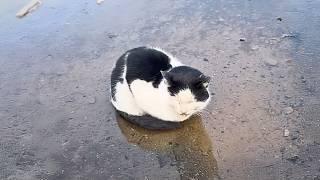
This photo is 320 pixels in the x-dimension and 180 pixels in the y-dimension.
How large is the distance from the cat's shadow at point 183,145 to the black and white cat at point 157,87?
0.34 ft

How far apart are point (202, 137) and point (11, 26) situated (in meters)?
2.49

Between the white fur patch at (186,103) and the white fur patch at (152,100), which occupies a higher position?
the white fur patch at (186,103)

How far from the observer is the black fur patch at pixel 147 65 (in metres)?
3.11

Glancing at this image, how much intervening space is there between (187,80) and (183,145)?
18.8 inches

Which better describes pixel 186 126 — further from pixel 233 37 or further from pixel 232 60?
pixel 233 37

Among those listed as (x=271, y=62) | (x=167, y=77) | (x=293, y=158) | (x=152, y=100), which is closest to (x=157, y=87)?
(x=152, y=100)

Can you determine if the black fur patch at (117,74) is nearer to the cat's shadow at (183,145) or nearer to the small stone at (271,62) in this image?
the cat's shadow at (183,145)

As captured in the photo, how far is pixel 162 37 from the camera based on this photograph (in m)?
4.20

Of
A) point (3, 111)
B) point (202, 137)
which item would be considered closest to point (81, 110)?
point (3, 111)

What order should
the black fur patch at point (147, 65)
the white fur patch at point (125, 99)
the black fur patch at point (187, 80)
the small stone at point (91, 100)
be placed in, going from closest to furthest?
the black fur patch at point (187, 80)
the black fur patch at point (147, 65)
the white fur patch at point (125, 99)
the small stone at point (91, 100)

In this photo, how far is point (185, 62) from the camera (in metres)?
3.83

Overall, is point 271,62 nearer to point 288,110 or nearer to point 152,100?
point 288,110

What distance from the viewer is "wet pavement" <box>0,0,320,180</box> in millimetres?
2971

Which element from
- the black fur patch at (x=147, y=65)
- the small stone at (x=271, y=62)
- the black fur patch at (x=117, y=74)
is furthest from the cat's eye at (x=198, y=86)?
the small stone at (x=271, y=62)
